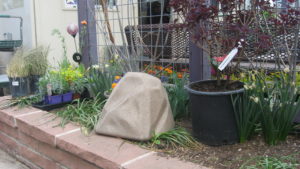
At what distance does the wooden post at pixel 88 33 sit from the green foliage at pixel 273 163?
2.45m

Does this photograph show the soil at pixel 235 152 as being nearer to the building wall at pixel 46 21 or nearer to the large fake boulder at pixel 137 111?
the large fake boulder at pixel 137 111

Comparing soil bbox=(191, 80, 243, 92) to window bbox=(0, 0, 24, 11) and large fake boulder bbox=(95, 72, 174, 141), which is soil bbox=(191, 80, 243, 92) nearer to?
large fake boulder bbox=(95, 72, 174, 141)

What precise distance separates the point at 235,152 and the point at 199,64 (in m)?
0.89

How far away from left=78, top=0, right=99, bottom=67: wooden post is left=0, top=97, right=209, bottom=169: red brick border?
102 cm

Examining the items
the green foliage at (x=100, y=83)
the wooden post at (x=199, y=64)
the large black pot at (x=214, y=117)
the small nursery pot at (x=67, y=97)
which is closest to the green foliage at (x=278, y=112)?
the large black pot at (x=214, y=117)

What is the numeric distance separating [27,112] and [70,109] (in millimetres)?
437

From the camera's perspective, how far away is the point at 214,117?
2055mm

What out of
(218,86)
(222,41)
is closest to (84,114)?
(218,86)

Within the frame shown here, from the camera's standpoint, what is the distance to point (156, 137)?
216cm

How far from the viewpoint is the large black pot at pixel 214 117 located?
2.03 metres

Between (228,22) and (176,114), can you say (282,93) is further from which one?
(176,114)

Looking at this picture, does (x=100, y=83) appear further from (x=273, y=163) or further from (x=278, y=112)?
(x=273, y=163)

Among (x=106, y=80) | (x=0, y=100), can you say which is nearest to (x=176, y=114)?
(x=106, y=80)

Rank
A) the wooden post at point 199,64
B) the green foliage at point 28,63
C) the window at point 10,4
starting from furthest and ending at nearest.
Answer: the window at point 10,4 → the green foliage at point 28,63 → the wooden post at point 199,64
